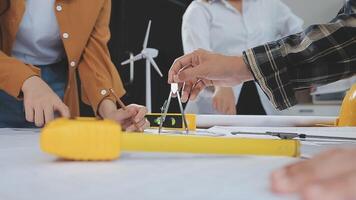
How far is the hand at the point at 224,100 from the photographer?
4.54 ft

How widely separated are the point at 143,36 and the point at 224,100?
150 cm

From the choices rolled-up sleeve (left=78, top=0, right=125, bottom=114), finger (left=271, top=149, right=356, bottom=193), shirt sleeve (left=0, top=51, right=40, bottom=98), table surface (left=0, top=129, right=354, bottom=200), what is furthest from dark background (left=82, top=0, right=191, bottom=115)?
finger (left=271, top=149, right=356, bottom=193)

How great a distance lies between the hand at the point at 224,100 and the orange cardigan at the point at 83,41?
46 centimetres

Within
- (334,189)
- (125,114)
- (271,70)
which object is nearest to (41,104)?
(125,114)

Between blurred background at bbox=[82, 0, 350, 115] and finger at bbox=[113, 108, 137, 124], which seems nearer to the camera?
finger at bbox=[113, 108, 137, 124]

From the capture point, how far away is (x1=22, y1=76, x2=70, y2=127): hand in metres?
0.68

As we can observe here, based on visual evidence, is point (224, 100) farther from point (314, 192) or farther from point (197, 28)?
point (314, 192)

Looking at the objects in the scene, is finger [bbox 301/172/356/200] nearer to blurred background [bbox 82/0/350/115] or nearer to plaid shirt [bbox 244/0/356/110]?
plaid shirt [bbox 244/0/356/110]

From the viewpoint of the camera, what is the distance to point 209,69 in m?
0.82

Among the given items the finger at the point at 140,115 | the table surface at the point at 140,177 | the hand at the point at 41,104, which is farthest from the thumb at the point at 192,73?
the table surface at the point at 140,177

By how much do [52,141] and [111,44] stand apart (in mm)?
2192

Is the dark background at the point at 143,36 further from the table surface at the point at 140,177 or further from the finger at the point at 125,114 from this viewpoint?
the table surface at the point at 140,177

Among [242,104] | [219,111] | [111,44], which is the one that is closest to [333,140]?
[219,111]

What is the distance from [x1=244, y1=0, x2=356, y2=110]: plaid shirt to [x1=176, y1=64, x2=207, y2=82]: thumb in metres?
0.09
